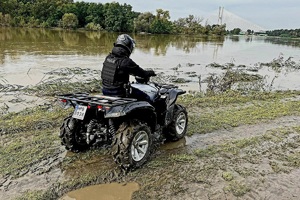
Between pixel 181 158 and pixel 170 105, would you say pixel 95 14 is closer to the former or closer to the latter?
pixel 170 105

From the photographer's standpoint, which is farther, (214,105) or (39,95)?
(39,95)

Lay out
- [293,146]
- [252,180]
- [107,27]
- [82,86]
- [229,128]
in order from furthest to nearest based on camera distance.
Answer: [107,27] → [82,86] → [229,128] → [293,146] → [252,180]

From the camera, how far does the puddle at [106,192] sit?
11.9ft

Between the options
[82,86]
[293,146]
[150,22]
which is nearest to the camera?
[293,146]

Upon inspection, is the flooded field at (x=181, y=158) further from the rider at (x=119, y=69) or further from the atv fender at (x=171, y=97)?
the rider at (x=119, y=69)

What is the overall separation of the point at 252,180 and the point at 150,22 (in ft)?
218

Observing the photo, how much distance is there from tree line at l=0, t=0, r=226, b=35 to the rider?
171ft

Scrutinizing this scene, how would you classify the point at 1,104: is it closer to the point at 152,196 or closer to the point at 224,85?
the point at 152,196

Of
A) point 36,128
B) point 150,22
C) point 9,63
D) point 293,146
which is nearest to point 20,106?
point 36,128

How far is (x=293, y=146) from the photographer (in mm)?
5512

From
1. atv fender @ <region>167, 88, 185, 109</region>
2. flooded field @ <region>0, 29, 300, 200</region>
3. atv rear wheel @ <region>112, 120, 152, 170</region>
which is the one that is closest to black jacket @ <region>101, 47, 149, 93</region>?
atv rear wheel @ <region>112, 120, 152, 170</region>

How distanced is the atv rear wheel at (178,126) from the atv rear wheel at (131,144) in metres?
1.02

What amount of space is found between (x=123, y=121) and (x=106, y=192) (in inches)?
40.5

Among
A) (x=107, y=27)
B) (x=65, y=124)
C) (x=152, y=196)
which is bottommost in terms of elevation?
(x=152, y=196)
